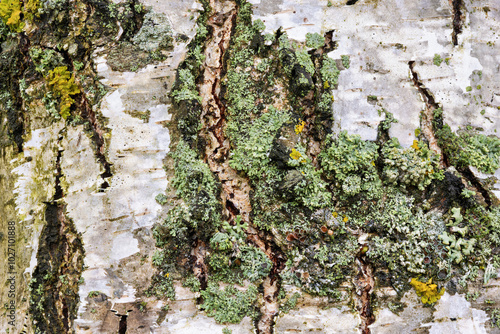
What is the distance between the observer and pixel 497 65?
2867 mm

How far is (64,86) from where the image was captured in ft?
9.25

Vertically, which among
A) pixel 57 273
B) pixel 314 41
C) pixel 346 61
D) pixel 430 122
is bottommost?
pixel 57 273

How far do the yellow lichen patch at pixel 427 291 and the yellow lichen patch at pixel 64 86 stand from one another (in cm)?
302

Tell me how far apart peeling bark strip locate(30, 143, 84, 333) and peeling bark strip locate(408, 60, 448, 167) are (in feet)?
9.33

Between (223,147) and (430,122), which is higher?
(430,122)

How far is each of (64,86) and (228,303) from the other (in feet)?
7.09

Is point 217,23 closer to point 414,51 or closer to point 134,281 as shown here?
point 414,51

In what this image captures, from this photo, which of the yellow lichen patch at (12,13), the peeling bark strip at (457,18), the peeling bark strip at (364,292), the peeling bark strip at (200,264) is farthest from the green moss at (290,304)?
the yellow lichen patch at (12,13)

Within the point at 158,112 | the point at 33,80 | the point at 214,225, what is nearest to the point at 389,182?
the point at 214,225

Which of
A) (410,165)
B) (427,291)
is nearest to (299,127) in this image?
(410,165)

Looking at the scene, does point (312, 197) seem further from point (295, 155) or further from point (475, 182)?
point (475, 182)

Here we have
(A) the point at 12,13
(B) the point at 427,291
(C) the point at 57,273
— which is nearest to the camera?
(B) the point at 427,291

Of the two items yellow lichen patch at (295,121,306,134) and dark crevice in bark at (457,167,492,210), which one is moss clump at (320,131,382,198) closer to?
yellow lichen patch at (295,121,306,134)

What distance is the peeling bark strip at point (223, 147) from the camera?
265cm
